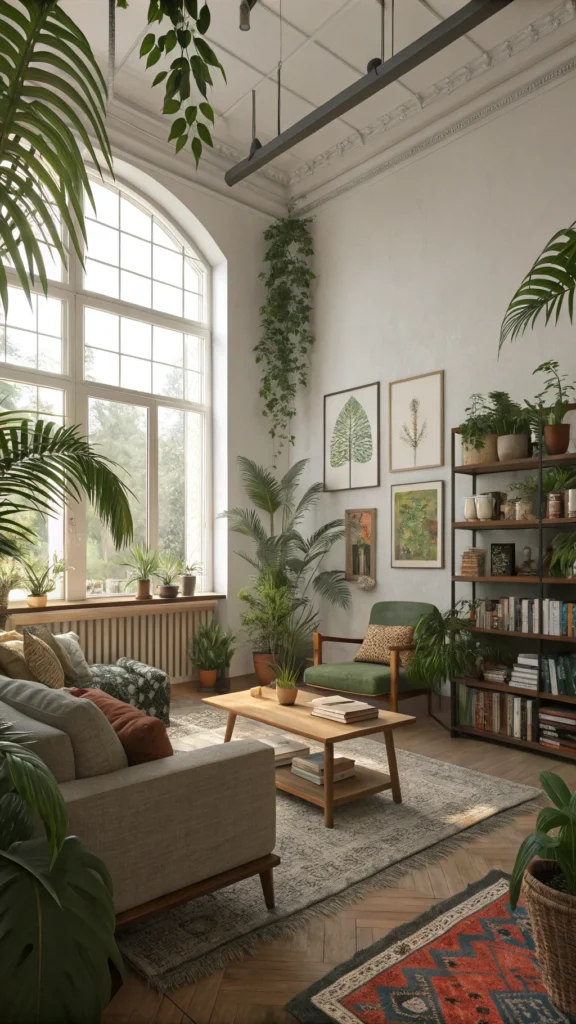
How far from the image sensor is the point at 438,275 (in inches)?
237

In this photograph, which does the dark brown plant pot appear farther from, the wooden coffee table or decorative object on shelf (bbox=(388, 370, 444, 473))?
the wooden coffee table

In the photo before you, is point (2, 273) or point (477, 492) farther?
point (477, 492)

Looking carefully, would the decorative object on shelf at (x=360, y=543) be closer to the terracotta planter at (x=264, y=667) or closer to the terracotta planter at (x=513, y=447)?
the terracotta planter at (x=264, y=667)

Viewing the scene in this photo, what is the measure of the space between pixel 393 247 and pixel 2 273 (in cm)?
605

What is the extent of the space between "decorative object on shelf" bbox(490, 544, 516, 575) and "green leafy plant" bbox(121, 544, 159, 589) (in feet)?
10.2

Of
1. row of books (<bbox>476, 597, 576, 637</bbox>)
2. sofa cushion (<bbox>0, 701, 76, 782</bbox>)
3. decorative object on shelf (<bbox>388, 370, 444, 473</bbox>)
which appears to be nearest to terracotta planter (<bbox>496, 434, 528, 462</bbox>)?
row of books (<bbox>476, 597, 576, 637</bbox>)

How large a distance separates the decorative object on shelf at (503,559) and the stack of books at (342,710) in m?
1.71

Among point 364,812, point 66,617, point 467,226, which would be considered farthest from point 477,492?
point 66,617

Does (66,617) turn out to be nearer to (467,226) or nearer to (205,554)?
(205,554)

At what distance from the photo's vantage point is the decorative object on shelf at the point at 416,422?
5.97 m

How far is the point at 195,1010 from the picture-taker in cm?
204

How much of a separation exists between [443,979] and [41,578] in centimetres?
441

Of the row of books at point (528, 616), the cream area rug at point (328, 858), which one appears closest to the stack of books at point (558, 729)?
the row of books at point (528, 616)

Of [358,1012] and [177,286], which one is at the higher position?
[177,286]
